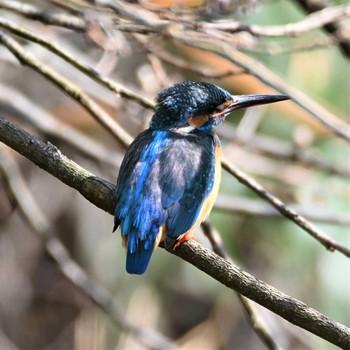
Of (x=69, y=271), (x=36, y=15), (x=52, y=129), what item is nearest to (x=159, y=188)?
(x=36, y=15)

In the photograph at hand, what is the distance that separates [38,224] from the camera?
4.20m

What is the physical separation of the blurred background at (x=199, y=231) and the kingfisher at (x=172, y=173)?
44cm

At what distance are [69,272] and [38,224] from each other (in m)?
0.30

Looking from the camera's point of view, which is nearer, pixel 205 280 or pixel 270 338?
pixel 270 338

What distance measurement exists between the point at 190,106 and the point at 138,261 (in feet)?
2.62

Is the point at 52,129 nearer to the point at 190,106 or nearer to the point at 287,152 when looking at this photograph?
the point at 190,106

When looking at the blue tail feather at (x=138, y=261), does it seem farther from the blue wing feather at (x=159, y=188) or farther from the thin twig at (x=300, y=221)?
the thin twig at (x=300, y=221)

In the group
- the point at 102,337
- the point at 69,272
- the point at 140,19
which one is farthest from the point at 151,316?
the point at 140,19

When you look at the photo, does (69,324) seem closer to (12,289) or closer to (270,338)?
(12,289)

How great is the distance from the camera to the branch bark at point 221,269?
251 centimetres

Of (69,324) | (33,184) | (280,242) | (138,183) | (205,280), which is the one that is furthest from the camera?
(69,324)

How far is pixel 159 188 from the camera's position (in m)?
2.91

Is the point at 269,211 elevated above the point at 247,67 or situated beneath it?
situated beneath

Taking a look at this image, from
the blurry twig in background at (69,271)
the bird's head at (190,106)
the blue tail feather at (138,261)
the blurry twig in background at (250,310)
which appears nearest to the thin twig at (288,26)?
the bird's head at (190,106)
